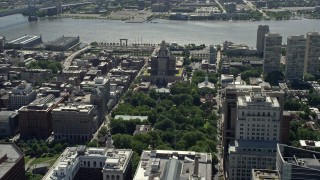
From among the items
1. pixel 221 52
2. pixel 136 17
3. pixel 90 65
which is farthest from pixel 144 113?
pixel 136 17

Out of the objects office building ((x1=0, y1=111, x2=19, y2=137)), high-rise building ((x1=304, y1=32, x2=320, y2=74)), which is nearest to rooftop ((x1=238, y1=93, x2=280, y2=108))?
office building ((x1=0, y1=111, x2=19, y2=137))

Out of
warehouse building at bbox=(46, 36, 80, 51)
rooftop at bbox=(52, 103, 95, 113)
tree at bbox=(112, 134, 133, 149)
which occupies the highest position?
warehouse building at bbox=(46, 36, 80, 51)

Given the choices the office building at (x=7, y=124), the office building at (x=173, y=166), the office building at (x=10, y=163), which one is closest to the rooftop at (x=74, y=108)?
the office building at (x=7, y=124)

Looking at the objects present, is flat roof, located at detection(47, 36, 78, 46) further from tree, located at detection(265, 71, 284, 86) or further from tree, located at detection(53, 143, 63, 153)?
tree, located at detection(53, 143, 63, 153)

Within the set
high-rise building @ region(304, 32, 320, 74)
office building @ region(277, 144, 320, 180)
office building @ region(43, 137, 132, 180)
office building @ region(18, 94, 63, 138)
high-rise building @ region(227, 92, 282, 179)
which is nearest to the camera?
office building @ region(277, 144, 320, 180)

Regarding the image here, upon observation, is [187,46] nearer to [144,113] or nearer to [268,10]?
[144,113]

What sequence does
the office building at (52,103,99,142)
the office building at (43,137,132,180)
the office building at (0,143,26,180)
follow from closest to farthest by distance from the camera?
the office building at (0,143,26,180) < the office building at (43,137,132,180) < the office building at (52,103,99,142)
